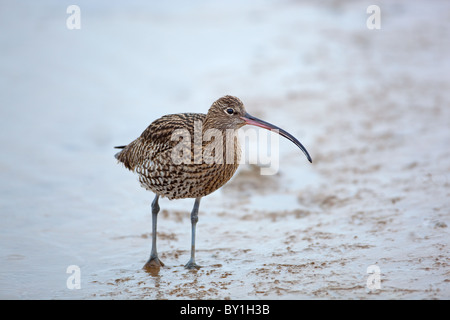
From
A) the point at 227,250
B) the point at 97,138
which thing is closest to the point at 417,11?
the point at 97,138

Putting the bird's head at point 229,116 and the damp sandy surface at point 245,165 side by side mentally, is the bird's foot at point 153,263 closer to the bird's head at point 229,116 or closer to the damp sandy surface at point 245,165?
the damp sandy surface at point 245,165

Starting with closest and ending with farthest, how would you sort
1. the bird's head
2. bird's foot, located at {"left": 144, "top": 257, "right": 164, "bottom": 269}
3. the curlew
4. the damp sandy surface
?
the damp sandy surface
the curlew
the bird's head
bird's foot, located at {"left": 144, "top": 257, "right": 164, "bottom": 269}

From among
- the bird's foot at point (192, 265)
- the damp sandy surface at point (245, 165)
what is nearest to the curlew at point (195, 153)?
the bird's foot at point (192, 265)

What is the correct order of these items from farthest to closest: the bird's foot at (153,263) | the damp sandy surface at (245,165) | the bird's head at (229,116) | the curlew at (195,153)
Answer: the bird's foot at (153,263)
the bird's head at (229,116)
the curlew at (195,153)
the damp sandy surface at (245,165)

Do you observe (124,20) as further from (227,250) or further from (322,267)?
(322,267)

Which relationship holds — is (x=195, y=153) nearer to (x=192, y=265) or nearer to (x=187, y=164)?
(x=187, y=164)

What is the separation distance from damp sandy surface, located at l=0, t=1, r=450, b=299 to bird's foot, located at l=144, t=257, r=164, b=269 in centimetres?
11

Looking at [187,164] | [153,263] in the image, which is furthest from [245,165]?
[187,164]

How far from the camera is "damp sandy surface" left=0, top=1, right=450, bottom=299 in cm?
609

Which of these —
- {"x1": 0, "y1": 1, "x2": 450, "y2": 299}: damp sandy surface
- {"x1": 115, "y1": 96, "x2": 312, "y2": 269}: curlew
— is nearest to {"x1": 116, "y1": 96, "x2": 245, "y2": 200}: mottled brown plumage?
{"x1": 115, "y1": 96, "x2": 312, "y2": 269}: curlew

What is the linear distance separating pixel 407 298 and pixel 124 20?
1233cm

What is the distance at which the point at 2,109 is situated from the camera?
10.9 meters

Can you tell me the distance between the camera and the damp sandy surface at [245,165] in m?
6.09

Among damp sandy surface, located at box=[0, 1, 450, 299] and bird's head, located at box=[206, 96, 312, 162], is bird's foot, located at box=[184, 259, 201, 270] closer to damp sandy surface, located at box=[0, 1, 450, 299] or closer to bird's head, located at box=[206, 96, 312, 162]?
damp sandy surface, located at box=[0, 1, 450, 299]
